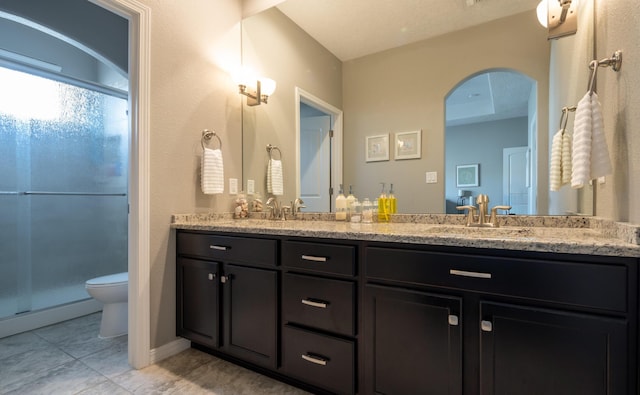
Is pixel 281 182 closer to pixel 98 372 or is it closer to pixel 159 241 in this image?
pixel 159 241

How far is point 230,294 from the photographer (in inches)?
65.8

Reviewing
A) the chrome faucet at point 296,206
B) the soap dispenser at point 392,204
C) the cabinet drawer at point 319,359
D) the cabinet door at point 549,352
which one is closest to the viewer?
the cabinet door at point 549,352

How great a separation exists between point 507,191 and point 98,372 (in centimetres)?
242

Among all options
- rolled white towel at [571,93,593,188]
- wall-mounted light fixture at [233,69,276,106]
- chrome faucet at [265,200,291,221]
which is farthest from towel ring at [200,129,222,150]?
rolled white towel at [571,93,593,188]

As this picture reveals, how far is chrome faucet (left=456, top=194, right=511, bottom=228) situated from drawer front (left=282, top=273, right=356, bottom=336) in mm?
784

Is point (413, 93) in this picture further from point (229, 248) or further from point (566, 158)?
point (229, 248)

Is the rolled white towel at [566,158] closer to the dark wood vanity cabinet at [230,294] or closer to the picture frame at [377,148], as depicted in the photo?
the picture frame at [377,148]

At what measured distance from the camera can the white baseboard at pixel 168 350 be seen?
70.4 inches

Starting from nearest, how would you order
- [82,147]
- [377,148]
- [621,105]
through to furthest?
[621,105], [377,148], [82,147]

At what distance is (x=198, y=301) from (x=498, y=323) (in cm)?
156

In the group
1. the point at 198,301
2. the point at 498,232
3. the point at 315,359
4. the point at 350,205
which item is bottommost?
the point at 315,359

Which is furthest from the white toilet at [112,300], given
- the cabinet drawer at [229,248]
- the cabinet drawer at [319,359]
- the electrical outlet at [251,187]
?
the cabinet drawer at [319,359]

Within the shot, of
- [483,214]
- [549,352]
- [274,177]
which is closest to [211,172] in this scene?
[274,177]

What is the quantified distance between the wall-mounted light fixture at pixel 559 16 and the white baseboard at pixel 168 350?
8.81 feet
